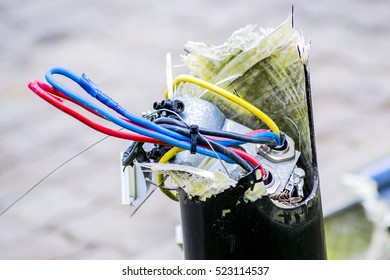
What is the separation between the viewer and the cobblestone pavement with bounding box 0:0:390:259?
7.14 feet

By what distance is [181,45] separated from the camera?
2.69 m

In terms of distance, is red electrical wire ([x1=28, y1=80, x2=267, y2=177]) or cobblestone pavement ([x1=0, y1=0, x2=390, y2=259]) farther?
cobblestone pavement ([x1=0, y1=0, x2=390, y2=259])

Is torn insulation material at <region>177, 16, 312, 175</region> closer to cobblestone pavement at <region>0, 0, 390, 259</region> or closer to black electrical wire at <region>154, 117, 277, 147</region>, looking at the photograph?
black electrical wire at <region>154, 117, 277, 147</region>

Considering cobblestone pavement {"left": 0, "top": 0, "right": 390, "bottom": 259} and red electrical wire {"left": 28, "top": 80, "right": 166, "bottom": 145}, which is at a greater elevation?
cobblestone pavement {"left": 0, "top": 0, "right": 390, "bottom": 259}

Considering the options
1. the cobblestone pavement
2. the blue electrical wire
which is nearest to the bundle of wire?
the blue electrical wire

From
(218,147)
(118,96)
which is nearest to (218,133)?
(218,147)

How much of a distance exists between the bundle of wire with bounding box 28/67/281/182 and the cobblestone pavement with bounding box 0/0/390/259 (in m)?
1.23

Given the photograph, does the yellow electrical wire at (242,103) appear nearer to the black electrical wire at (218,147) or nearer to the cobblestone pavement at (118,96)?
the black electrical wire at (218,147)

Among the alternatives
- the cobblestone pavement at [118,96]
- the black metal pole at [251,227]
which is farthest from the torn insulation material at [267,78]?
the cobblestone pavement at [118,96]

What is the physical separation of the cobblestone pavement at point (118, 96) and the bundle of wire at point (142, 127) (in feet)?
4.04

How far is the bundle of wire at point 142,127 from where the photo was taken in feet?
2.20

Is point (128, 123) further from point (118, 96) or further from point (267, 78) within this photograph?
point (118, 96)

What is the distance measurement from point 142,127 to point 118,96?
1847mm

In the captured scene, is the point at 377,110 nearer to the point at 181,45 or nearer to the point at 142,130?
the point at 181,45
